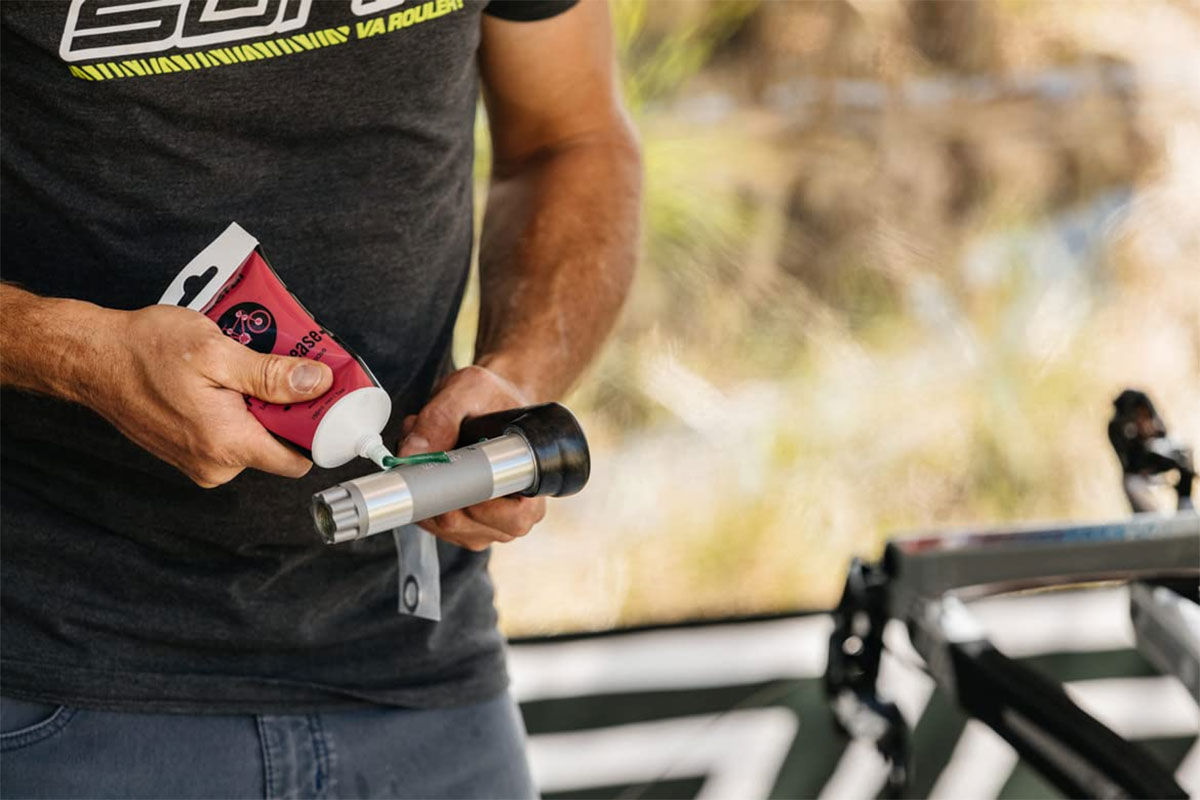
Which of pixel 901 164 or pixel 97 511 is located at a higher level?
pixel 901 164

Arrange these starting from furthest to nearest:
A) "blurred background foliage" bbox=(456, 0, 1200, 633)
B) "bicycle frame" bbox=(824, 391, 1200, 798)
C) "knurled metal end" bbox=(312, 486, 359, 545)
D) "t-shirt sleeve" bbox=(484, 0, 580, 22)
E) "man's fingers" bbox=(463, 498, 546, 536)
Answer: "blurred background foliage" bbox=(456, 0, 1200, 633) → "t-shirt sleeve" bbox=(484, 0, 580, 22) → "bicycle frame" bbox=(824, 391, 1200, 798) → "man's fingers" bbox=(463, 498, 546, 536) → "knurled metal end" bbox=(312, 486, 359, 545)

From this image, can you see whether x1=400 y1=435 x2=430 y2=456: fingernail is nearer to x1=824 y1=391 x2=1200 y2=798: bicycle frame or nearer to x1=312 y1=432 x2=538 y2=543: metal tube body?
x1=312 y1=432 x2=538 y2=543: metal tube body

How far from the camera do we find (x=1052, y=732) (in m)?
0.99

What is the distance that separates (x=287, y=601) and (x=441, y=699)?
0.16 metres

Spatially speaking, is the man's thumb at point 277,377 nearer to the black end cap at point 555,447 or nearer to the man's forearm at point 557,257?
the black end cap at point 555,447

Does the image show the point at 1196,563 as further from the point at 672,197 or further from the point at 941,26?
the point at 941,26

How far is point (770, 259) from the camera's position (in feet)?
10.6

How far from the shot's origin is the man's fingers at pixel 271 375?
717 mm

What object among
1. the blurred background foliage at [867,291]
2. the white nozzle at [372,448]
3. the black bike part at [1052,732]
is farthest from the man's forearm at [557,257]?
the blurred background foliage at [867,291]

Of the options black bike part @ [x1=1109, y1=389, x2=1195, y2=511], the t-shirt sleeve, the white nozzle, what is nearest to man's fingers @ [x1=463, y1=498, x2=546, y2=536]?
the white nozzle

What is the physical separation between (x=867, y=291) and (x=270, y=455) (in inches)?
106

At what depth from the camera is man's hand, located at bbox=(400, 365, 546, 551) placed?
0.87 meters

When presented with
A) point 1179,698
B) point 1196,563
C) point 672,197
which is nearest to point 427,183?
point 1196,563

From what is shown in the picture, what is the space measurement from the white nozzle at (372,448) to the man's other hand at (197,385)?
0.03m
